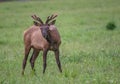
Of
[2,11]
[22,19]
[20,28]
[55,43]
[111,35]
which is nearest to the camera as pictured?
[55,43]

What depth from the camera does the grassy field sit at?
11711mm

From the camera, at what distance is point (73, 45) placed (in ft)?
65.7

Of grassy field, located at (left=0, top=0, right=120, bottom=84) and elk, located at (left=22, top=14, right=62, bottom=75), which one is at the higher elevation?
elk, located at (left=22, top=14, right=62, bottom=75)

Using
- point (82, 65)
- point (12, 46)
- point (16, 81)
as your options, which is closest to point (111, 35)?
point (12, 46)

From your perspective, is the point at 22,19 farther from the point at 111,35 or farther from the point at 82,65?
the point at 82,65

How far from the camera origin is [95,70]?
42.0ft

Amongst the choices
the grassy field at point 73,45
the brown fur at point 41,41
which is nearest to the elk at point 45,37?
the brown fur at point 41,41

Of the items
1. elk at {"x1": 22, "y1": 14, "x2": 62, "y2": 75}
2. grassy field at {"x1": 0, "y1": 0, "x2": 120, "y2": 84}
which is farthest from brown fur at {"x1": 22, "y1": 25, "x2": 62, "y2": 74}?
grassy field at {"x1": 0, "y1": 0, "x2": 120, "y2": 84}

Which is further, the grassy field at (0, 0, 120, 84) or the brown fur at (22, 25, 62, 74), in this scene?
the brown fur at (22, 25, 62, 74)

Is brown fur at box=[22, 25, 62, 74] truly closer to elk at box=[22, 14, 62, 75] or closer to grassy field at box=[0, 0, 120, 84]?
elk at box=[22, 14, 62, 75]

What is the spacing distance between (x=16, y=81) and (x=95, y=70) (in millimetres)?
2606

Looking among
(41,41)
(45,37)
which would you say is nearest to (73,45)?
(41,41)

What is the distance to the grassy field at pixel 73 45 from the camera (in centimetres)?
1171

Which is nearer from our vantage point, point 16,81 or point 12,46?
point 16,81
